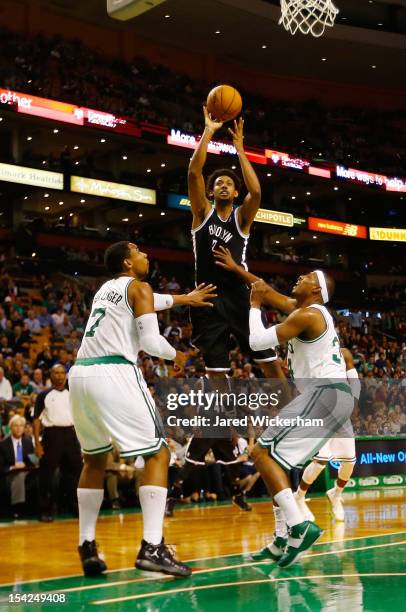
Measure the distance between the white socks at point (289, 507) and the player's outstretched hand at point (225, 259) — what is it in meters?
1.94

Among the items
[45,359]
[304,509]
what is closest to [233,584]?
[304,509]

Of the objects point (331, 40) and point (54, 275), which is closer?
point (54, 275)

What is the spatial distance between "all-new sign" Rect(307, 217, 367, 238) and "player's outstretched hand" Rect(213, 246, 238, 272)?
27392 millimetres

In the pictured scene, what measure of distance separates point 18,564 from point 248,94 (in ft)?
97.2

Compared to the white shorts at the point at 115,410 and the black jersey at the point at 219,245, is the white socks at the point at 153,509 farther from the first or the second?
the black jersey at the point at 219,245

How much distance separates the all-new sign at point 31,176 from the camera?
82.2ft

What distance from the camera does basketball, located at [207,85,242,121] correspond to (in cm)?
714

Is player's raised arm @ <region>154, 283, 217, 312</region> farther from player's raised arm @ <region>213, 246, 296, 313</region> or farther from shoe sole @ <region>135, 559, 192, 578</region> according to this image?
shoe sole @ <region>135, 559, 192, 578</region>

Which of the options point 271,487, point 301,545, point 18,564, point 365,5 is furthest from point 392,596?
point 365,5

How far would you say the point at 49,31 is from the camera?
30047mm

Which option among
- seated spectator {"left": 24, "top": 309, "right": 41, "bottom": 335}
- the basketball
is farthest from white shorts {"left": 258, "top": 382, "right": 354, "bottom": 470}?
seated spectator {"left": 24, "top": 309, "right": 41, "bottom": 335}

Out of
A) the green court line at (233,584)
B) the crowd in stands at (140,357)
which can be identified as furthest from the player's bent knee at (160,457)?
the crowd in stands at (140,357)

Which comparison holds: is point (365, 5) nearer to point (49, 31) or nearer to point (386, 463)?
point (49, 31)

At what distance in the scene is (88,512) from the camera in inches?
234
